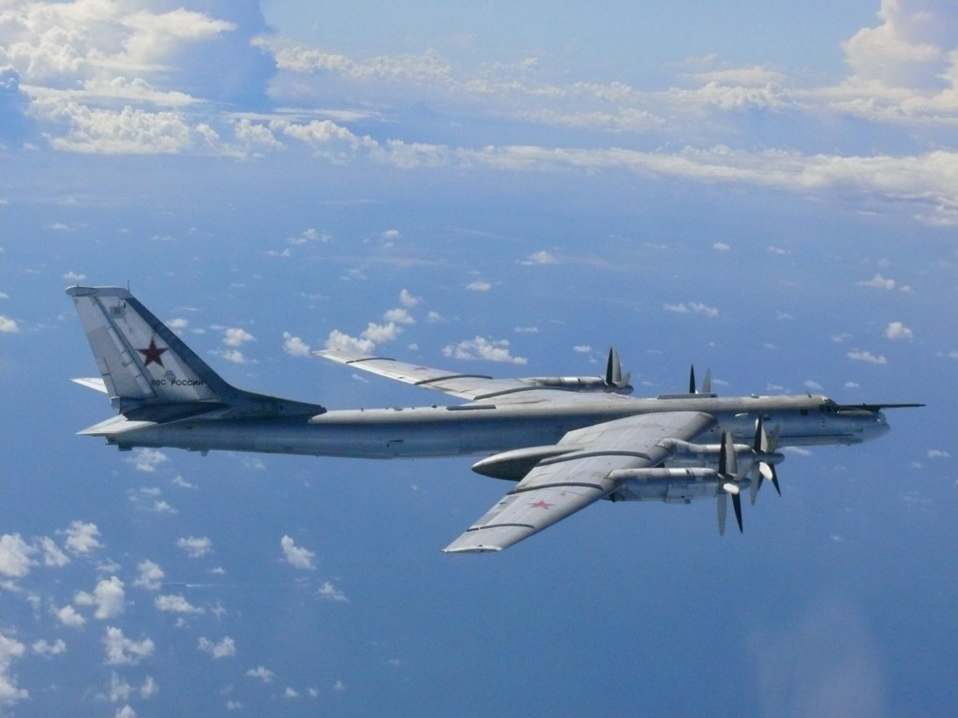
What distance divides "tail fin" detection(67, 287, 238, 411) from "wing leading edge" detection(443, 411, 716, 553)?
1494 centimetres

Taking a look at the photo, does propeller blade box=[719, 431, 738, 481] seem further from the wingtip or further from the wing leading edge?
the wingtip

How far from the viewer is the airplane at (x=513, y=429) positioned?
3972 cm

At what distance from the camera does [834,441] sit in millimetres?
51781

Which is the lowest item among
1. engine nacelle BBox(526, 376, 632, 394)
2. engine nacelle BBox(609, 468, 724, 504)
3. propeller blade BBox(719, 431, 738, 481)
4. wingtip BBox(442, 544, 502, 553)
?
wingtip BBox(442, 544, 502, 553)

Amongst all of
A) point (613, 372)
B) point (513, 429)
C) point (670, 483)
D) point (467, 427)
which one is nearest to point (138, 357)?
point (467, 427)

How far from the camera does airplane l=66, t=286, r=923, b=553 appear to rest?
3972cm

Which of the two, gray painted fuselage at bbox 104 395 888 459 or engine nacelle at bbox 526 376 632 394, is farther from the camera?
engine nacelle at bbox 526 376 632 394

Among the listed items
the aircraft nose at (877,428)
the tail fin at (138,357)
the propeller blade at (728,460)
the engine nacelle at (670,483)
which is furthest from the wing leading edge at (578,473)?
the tail fin at (138,357)

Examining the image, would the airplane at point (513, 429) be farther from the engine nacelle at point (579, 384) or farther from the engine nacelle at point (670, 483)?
the engine nacelle at point (579, 384)

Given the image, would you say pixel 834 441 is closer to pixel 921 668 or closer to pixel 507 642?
pixel 507 642

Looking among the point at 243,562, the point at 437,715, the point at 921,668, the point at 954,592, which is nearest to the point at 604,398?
the point at 437,715

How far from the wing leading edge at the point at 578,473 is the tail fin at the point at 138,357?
14945 millimetres

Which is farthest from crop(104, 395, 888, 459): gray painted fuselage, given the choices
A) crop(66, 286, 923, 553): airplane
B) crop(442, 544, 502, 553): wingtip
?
crop(442, 544, 502, 553): wingtip

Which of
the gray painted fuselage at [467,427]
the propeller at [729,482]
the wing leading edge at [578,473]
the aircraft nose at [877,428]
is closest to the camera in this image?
A: the wing leading edge at [578,473]
